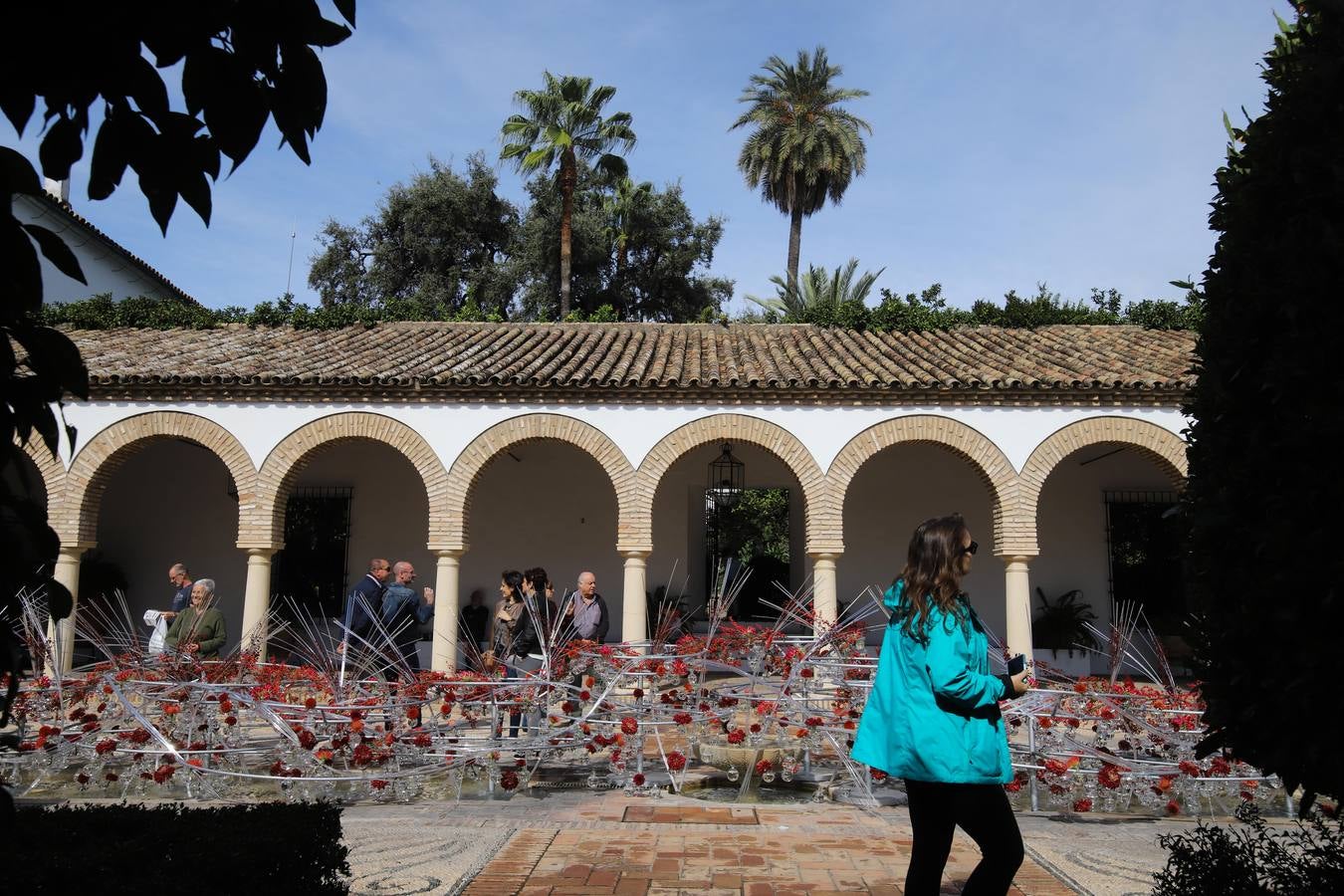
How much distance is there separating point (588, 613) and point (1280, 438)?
20.9 ft

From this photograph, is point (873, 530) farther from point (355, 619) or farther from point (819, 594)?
point (355, 619)

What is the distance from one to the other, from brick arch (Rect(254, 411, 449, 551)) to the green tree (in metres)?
19.5

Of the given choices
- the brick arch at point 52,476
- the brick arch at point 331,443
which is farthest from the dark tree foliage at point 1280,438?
the brick arch at point 52,476

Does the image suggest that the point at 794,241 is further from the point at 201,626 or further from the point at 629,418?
the point at 201,626

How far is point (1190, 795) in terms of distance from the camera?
20.2 feet

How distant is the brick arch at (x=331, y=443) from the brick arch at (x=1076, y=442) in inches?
285

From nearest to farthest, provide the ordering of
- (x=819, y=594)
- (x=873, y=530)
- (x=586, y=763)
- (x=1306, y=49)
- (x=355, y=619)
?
(x=1306, y=49), (x=586, y=763), (x=355, y=619), (x=819, y=594), (x=873, y=530)

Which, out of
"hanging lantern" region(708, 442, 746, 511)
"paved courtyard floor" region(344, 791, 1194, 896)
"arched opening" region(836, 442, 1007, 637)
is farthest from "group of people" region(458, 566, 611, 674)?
"arched opening" region(836, 442, 1007, 637)

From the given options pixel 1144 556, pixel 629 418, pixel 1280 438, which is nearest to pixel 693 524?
pixel 629 418

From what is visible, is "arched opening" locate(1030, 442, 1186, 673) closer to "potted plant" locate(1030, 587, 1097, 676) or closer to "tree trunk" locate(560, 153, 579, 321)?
"potted plant" locate(1030, 587, 1097, 676)

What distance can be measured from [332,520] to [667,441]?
20.6 feet

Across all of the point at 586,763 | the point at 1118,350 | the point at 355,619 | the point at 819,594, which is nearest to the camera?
the point at 586,763

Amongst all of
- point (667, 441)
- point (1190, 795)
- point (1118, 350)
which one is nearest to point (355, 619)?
point (667, 441)

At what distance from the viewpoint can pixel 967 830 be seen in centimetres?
326
